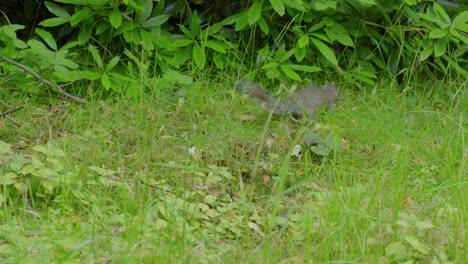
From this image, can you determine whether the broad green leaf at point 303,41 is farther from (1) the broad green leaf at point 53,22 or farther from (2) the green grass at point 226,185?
(1) the broad green leaf at point 53,22

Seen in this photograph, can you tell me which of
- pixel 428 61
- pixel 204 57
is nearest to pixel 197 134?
pixel 204 57

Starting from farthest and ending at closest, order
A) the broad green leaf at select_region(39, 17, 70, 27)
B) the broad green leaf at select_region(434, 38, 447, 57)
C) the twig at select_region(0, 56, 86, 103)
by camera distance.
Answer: the broad green leaf at select_region(434, 38, 447, 57)
the broad green leaf at select_region(39, 17, 70, 27)
the twig at select_region(0, 56, 86, 103)

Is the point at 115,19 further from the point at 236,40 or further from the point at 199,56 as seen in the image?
the point at 236,40

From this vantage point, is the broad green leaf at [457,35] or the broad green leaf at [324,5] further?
the broad green leaf at [457,35]

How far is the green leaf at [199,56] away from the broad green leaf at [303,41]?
0.54m

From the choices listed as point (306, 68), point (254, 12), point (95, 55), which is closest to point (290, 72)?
point (306, 68)

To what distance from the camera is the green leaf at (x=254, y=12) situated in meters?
3.95

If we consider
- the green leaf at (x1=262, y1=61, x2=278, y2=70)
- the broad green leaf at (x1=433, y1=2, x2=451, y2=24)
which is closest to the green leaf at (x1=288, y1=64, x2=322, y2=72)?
the green leaf at (x1=262, y1=61, x2=278, y2=70)

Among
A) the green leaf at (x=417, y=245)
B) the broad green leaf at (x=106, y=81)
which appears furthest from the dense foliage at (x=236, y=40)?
the green leaf at (x=417, y=245)

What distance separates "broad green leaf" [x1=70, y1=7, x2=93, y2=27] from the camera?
3832 millimetres

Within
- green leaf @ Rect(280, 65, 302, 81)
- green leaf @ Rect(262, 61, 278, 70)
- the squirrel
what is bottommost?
the squirrel

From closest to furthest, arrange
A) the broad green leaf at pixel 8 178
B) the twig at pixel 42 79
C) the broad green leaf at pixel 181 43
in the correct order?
1. the broad green leaf at pixel 8 178
2. the twig at pixel 42 79
3. the broad green leaf at pixel 181 43

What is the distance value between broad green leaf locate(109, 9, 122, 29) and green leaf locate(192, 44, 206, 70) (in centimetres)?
45

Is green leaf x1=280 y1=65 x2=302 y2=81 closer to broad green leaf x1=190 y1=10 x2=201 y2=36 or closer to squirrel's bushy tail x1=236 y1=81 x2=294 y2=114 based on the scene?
squirrel's bushy tail x1=236 y1=81 x2=294 y2=114
